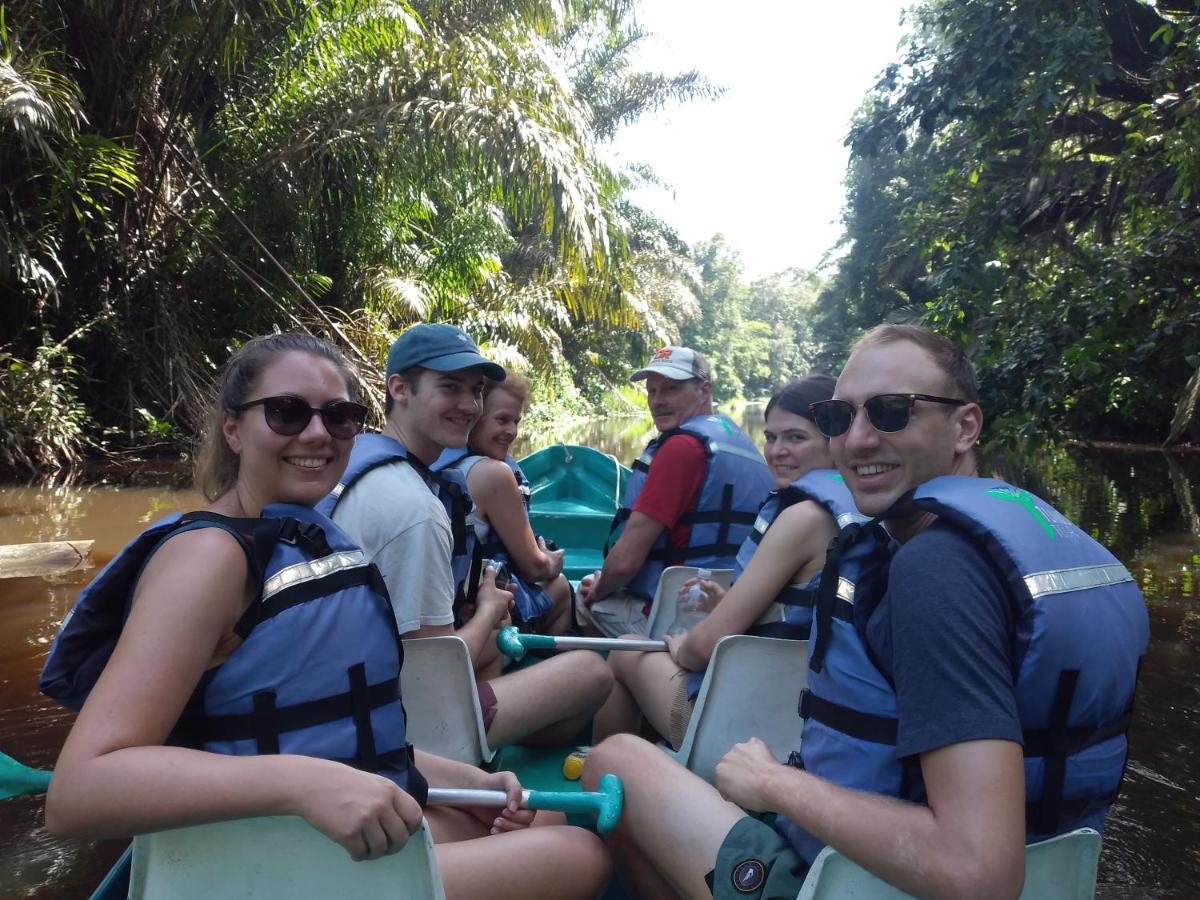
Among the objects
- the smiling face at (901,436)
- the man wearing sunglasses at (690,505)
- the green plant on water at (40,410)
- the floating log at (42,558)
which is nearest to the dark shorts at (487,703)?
the man wearing sunglasses at (690,505)

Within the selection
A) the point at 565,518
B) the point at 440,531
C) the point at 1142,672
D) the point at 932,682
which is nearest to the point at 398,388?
the point at 440,531

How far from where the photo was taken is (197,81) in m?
10.3

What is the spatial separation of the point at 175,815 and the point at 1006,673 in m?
1.09

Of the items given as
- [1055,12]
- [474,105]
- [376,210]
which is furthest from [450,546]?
[376,210]

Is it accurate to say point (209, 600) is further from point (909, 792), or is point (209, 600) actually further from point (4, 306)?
point (4, 306)

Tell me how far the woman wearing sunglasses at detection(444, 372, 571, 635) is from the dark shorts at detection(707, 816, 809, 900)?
1.65m

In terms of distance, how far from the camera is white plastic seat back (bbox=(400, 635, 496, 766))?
228 centimetres

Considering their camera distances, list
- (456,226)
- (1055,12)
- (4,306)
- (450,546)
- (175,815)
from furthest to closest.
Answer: (456,226) → (4,306) → (1055,12) → (450,546) → (175,815)

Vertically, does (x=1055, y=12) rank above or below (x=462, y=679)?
above

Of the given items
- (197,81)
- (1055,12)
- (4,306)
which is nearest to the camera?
(1055,12)

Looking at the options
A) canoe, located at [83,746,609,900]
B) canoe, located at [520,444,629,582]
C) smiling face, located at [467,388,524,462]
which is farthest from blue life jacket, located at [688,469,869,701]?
canoe, located at [520,444,629,582]

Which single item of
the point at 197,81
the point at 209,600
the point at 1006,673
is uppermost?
the point at 197,81

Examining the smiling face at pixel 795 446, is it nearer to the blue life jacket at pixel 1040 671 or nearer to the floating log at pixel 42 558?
the blue life jacket at pixel 1040 671

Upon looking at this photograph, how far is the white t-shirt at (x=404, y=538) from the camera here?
7.27 feet
